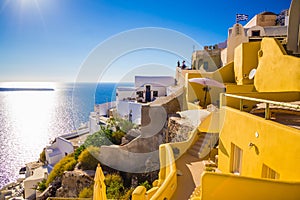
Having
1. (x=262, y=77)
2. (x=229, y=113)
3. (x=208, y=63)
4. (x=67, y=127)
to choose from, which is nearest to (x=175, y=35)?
(x=262, y=77)

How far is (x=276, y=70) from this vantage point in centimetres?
865

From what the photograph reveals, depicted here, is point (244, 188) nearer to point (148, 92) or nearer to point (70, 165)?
point (70, 165)

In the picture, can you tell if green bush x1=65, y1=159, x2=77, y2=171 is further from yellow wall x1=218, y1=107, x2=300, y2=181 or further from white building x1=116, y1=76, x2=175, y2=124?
yellow wall x1=218, y1=107, x2=300, y2=181

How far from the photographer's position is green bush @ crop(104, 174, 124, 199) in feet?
39.3

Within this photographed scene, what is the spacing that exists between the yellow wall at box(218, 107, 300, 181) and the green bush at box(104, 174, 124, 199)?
8120 millimetres

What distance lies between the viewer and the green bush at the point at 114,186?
1199 centimetres

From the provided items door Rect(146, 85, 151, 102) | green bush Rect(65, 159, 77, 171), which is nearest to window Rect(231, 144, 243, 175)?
green bush Rect(65, 159, 77, 171)

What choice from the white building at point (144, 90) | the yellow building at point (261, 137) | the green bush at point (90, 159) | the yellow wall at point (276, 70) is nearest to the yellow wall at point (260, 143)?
the yellow building at point (261, 137)

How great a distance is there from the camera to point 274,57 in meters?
8.95

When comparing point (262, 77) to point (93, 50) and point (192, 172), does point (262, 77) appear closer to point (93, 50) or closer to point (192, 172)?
point (192, 172)

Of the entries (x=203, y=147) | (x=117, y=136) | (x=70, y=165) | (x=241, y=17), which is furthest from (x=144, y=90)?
(x=203, y=147)

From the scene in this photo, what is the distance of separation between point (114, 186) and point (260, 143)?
35.0 ft

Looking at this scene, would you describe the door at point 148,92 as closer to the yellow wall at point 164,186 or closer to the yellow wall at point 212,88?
the yellow wall at point 212,88

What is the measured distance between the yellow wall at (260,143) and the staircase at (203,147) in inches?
82.6
